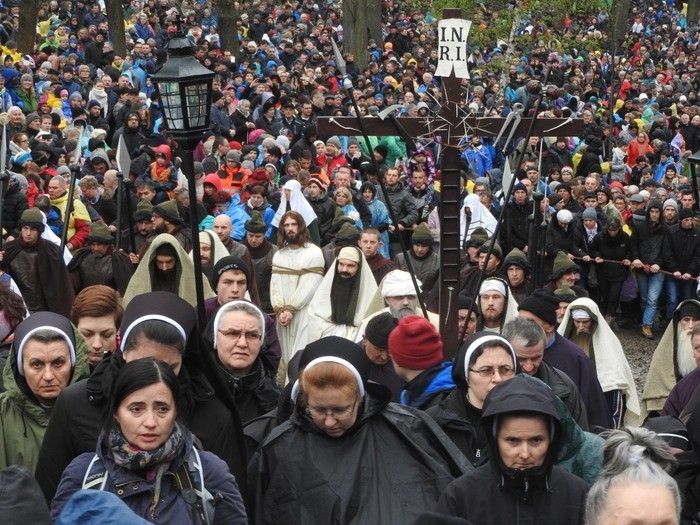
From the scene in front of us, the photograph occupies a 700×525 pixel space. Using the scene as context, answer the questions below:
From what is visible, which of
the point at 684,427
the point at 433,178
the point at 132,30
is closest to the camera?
the point at 684,427

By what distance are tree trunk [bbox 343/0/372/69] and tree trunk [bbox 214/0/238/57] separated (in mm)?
4014

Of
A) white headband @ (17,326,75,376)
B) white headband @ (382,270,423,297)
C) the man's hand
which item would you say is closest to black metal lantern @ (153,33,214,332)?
white headband @ (382,270,423,297)

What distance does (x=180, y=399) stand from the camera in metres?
4.85

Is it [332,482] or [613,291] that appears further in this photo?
[613,291]

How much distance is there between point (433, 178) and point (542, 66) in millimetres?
15525

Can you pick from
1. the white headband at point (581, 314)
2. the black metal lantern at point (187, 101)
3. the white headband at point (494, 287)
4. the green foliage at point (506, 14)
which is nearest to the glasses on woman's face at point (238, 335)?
the black metal lantern at point (187, 101)

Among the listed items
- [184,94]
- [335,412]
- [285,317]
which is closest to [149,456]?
[335,412]

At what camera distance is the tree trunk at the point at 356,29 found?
3222cm

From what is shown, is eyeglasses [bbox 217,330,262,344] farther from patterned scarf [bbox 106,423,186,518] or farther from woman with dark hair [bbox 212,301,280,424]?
patterned scarf [bbox 106,423,186,518]

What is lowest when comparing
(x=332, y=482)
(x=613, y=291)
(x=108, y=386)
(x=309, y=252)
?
(x=613, y=291)

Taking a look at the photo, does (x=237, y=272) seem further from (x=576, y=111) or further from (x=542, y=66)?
(x=542, y=66)

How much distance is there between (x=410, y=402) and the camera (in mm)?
6160

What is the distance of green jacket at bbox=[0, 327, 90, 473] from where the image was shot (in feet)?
17.9

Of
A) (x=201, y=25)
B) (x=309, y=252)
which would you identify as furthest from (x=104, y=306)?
Answer: (x=201, y=25)
